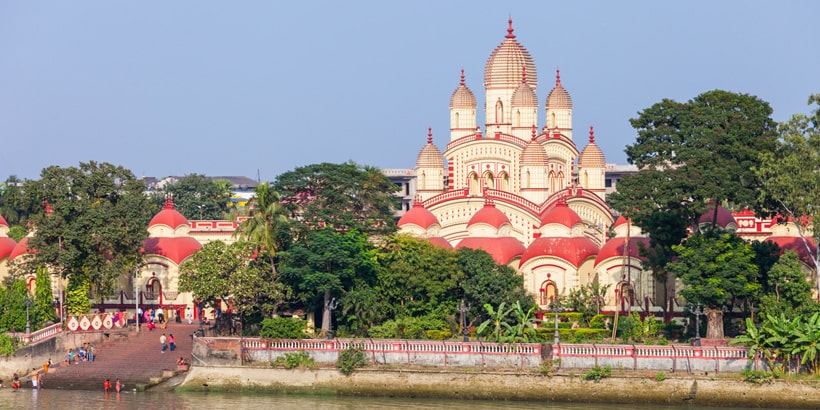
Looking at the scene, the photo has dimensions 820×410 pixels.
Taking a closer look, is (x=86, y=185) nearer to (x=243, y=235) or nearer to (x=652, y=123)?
(x=243, y=235)

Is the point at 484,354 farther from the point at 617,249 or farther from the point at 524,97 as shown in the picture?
the point at 524,97

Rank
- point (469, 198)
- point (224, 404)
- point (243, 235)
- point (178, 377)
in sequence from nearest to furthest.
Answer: point (224, 404) → point (178, 377) → point (243, 235) → point (469, 198)

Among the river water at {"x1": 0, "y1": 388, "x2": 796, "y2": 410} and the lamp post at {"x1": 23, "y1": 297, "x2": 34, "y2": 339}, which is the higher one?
the lamp post at {"x1": 23, "y1": 297, "x2": 34, "y2": 339}

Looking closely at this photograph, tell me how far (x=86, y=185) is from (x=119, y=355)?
8672 millimetres

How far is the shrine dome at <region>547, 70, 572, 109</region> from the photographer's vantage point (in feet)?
280

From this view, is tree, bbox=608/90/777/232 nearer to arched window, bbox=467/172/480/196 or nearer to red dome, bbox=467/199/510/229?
red dome, bbox=467/199/510/229

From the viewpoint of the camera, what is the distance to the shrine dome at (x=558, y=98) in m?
85.4

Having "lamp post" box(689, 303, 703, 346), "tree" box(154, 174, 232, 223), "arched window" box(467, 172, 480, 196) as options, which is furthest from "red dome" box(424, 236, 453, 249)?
"tree" box(154, 174, 232, 223)

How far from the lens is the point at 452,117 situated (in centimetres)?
A: 8506

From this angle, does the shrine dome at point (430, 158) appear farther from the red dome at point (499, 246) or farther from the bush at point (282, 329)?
the bush at point (282, 329)

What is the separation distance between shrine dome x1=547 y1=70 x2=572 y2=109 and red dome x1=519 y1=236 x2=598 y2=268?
13.3 metres

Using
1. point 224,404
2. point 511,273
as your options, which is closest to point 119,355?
point 224,404

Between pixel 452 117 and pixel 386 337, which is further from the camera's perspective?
pixel 452 117

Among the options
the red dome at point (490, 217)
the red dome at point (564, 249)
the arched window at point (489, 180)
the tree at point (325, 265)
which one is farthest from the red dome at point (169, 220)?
the red dome at point (564, 249)
